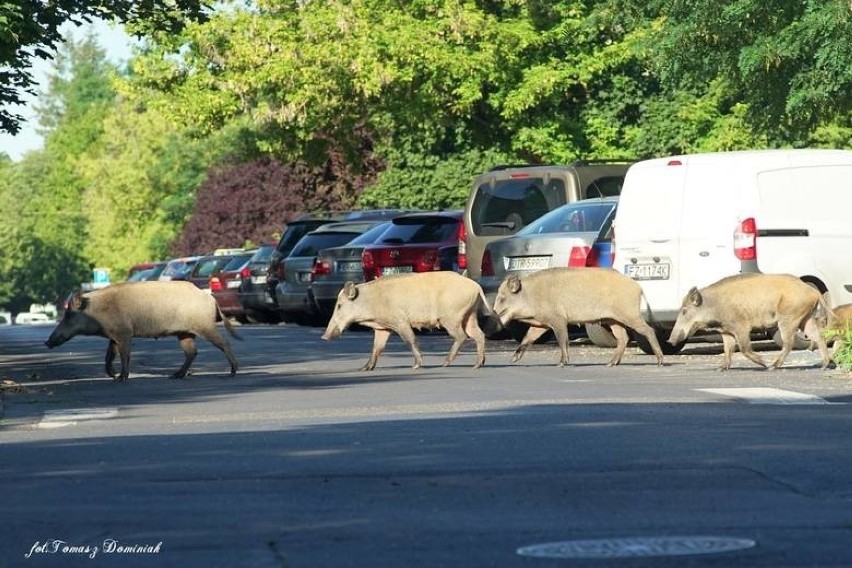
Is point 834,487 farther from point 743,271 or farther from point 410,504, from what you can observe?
point 743,271

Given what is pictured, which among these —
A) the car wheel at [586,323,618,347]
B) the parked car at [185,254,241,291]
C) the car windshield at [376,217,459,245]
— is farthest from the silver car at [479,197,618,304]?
the parked car at [185,254,241,291]

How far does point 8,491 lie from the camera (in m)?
9.87

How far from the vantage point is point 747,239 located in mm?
21062

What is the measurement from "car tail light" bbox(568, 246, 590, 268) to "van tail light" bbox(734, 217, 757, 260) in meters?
2.99

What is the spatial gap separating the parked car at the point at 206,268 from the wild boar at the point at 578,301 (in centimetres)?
2539

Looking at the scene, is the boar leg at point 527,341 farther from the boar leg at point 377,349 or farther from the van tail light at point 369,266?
the van tail light at point 369,266

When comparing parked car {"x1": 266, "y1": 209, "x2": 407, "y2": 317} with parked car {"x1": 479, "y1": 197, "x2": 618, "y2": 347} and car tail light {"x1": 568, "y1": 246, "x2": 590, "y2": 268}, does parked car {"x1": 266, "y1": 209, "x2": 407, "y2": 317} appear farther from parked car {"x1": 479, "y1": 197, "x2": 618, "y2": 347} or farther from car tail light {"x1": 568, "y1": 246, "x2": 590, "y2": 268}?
car tail light {"x1": 568, "y1": 246, "x2": 590, "y2": 268}

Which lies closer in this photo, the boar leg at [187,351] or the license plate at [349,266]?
the boar leg at [187,351]

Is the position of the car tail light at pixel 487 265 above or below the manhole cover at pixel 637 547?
above

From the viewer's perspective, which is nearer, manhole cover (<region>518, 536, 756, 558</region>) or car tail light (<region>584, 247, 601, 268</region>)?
manhole cover (<region>518, 536, 756, 558</region>)

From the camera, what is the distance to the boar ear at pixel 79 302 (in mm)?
21781

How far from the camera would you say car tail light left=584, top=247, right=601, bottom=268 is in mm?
23703

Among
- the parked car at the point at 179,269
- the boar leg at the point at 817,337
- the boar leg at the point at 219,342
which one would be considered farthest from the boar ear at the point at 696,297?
the parked car at the point at 179,269

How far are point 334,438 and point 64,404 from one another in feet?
19.1
